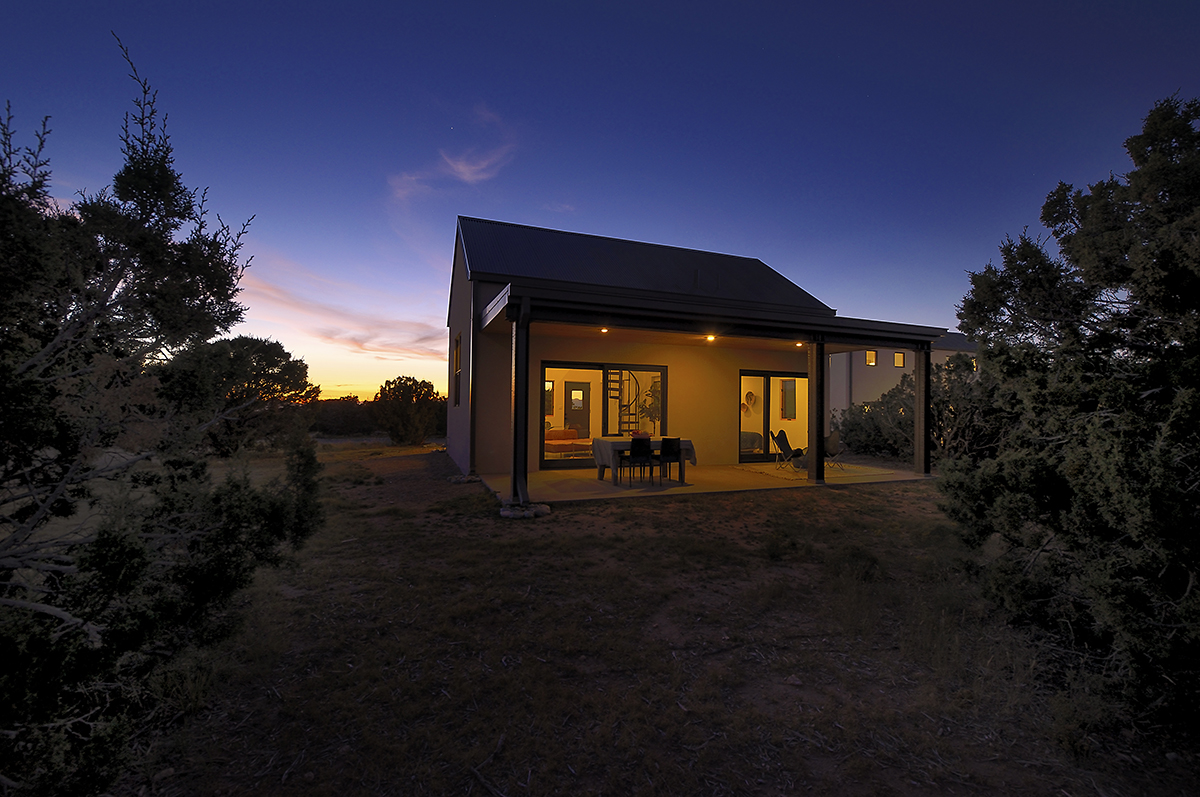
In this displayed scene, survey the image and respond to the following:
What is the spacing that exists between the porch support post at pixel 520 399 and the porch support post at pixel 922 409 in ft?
26.5

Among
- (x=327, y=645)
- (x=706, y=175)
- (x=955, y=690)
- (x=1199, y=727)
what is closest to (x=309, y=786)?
(x=327, y=645)

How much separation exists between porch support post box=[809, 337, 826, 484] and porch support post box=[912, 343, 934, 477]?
2.22m

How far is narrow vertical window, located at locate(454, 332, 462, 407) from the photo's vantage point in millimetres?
10992

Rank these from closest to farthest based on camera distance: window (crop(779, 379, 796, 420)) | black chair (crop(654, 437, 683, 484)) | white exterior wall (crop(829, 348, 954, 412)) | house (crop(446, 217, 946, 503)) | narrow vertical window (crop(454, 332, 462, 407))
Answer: house (crop(446, 217, 946, 503)), black chair (crop(654, 437, 683, 484)), narrow vertical window (crop(454, 332, 462, 407)), window (crop(779, 379, 796, 420)), white exterior wall (crop(829, 348, 954, 412))

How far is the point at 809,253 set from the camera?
15266 mm

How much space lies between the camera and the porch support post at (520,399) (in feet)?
21.7

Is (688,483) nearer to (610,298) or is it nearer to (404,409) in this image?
(610,298)

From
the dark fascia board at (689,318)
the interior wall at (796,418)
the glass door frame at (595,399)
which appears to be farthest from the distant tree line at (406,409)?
the interior wall at (796,418)

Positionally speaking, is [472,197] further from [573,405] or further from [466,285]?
[573,405]

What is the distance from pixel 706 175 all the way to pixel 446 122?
6.42 metres

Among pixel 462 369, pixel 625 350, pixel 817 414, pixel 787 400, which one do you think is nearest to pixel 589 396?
pixel 625 350

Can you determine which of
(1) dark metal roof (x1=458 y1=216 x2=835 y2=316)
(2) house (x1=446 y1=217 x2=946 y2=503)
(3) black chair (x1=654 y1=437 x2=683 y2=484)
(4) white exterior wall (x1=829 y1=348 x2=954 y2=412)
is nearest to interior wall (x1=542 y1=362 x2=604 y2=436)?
(2) house (x1=446 y1=217 x2=946 y2=503)

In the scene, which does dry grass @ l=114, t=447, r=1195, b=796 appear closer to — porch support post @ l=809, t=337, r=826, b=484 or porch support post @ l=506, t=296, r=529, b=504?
porch support post @ l=506, t=296, r=529, b=504

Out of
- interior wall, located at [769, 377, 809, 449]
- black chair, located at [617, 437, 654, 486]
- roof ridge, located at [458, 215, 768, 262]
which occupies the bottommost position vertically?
black chair, located at [617, 437, 654, 486]
